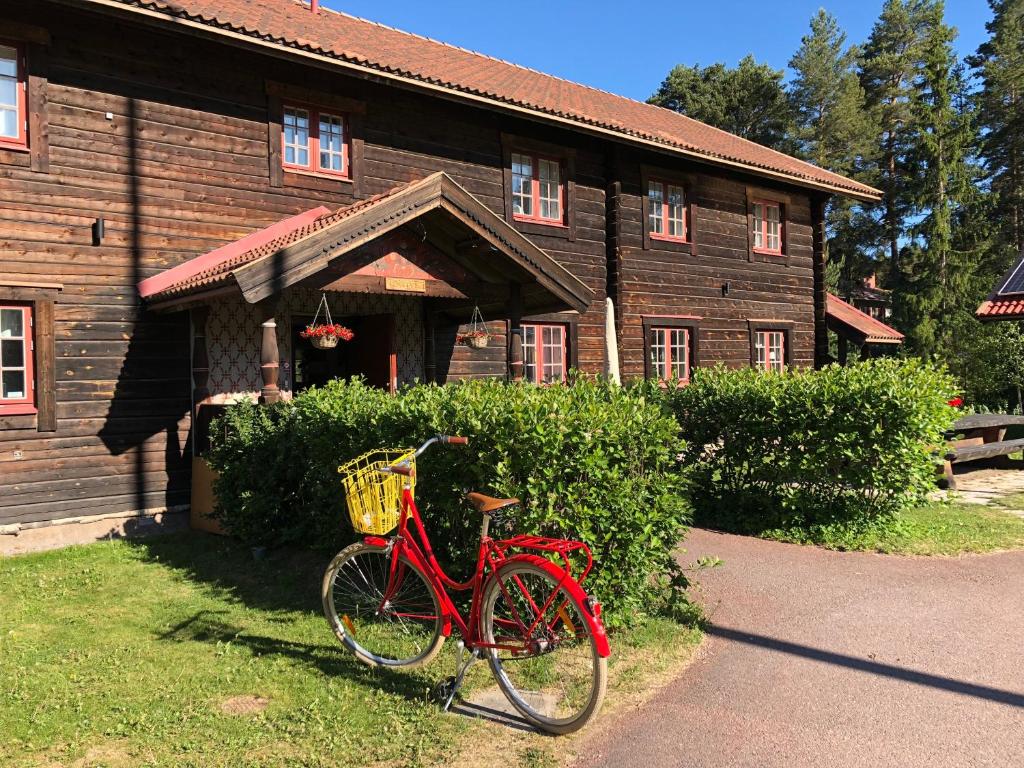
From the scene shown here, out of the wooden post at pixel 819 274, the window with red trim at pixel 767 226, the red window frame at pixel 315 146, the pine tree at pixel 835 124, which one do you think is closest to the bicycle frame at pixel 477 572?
the red window frame at pixel 315 146

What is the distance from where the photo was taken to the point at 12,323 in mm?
8602

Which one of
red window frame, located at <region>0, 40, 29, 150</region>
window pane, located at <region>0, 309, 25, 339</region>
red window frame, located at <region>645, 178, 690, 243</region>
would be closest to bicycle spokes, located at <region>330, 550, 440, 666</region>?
window pane, located at <region>0, 309, 25, 339</region>

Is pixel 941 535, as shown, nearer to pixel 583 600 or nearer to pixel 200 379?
pixel 583 600

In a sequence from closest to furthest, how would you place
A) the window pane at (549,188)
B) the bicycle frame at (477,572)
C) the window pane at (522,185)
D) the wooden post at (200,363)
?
1. the bicycle frame at (477,572)
2. the wooden post at (200,363)
3. the window pane at (522,185)
4. the window pane at (549,188)

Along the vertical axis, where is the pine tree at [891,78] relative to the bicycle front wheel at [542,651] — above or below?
above

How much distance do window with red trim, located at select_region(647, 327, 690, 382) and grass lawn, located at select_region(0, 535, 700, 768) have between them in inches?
405

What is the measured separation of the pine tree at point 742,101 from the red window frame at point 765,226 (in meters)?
23.2

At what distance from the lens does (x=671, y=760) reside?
3.52m

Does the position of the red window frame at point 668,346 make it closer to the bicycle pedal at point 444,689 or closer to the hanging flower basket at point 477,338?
the hanging flower basket at point 477,338

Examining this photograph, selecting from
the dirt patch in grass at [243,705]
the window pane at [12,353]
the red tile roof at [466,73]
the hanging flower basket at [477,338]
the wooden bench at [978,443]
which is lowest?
the dirt patch in grass at [243,705]

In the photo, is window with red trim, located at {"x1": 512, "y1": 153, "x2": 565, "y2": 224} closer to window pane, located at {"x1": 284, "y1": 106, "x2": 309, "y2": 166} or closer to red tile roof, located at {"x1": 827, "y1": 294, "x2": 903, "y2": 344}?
window pane, located at {"x1": 284, "y1": 106, "x2": 309, "y2": 166}

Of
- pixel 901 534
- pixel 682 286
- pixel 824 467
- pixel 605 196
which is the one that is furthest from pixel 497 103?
pixel 901 534

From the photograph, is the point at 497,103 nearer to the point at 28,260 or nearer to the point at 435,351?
the point at 435,351

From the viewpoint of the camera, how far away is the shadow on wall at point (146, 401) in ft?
30.4
